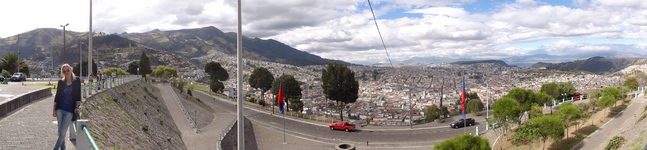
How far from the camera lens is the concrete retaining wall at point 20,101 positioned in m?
9.15

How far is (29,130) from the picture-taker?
7750 millimetres

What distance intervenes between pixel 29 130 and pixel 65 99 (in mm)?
3540

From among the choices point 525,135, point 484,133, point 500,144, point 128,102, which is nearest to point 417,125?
point 484,133

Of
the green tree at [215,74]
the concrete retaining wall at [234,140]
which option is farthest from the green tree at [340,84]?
the green tree at [215,74]

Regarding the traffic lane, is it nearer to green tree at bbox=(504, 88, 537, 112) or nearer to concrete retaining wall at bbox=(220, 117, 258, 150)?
green tree at bbox=(504, 88, 537, 112)

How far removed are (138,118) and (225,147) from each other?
471 cm

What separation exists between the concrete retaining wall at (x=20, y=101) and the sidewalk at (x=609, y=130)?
2433 cm

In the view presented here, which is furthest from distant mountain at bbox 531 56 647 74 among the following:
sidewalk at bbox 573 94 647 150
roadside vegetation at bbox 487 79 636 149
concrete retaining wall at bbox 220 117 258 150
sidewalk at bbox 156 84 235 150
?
sidewalk at bbox 156 84 235 150

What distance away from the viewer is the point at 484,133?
26.3 metres

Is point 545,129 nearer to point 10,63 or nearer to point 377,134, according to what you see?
point 377,134

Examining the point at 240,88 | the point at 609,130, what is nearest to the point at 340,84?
the point at 609,130

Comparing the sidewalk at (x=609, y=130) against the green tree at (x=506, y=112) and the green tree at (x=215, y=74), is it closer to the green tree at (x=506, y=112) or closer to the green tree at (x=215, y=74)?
the green tree at (x=506, y=112)

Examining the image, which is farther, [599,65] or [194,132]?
[599,65]

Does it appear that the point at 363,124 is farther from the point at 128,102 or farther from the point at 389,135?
the point at 128,102
